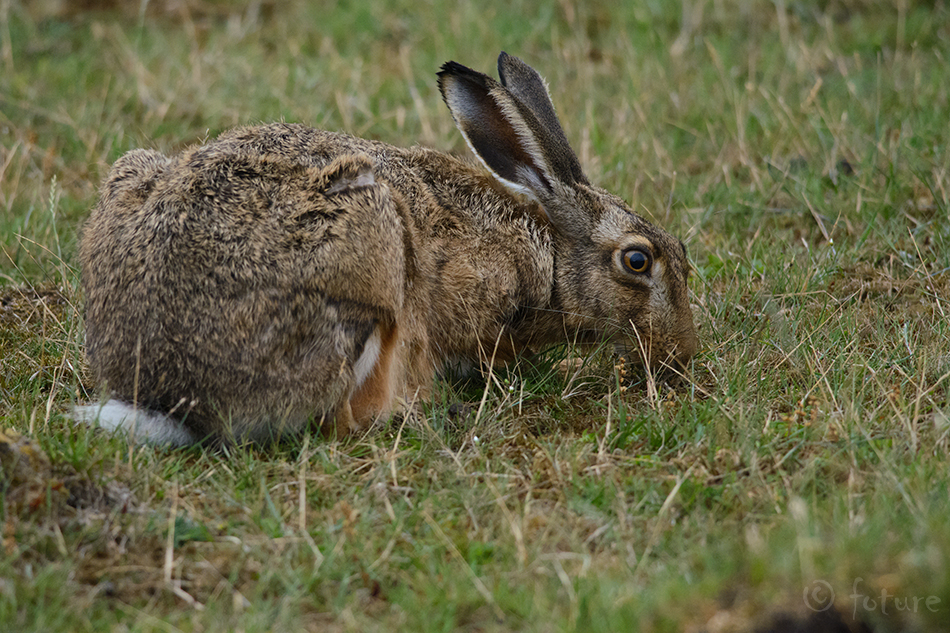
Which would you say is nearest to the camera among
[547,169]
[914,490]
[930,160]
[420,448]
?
[914,490]

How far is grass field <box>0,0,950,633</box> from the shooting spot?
319 centimetres

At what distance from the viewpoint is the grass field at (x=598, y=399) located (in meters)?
3.19

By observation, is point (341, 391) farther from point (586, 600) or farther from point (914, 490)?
point (914, 490)

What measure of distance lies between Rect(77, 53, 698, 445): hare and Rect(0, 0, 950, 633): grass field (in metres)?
0.21

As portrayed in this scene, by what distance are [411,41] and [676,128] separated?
2734mm

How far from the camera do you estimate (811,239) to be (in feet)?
19.6

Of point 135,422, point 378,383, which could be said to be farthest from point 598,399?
point 135,422

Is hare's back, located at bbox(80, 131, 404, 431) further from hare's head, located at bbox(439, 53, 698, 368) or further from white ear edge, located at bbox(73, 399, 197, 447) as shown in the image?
hare's head, located at bbox(439, 53, 698, 368)

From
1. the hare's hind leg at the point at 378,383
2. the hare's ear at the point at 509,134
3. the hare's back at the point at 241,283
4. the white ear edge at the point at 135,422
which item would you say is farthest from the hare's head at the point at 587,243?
the white ear edge at the point at 135,422

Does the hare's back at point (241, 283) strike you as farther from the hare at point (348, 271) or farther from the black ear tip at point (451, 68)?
the black ear tip at point (451, 68)

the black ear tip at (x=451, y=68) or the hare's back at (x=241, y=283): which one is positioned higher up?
the black ear tip at (x=451, y=68)

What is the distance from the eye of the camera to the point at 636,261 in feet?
16.9

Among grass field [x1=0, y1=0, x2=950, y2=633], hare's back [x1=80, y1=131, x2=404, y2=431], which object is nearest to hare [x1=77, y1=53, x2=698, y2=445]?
hare's back [x1=80, y1=131, x2=404, y2=431]

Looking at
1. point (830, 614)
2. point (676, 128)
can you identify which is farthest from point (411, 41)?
point (830, 614)
